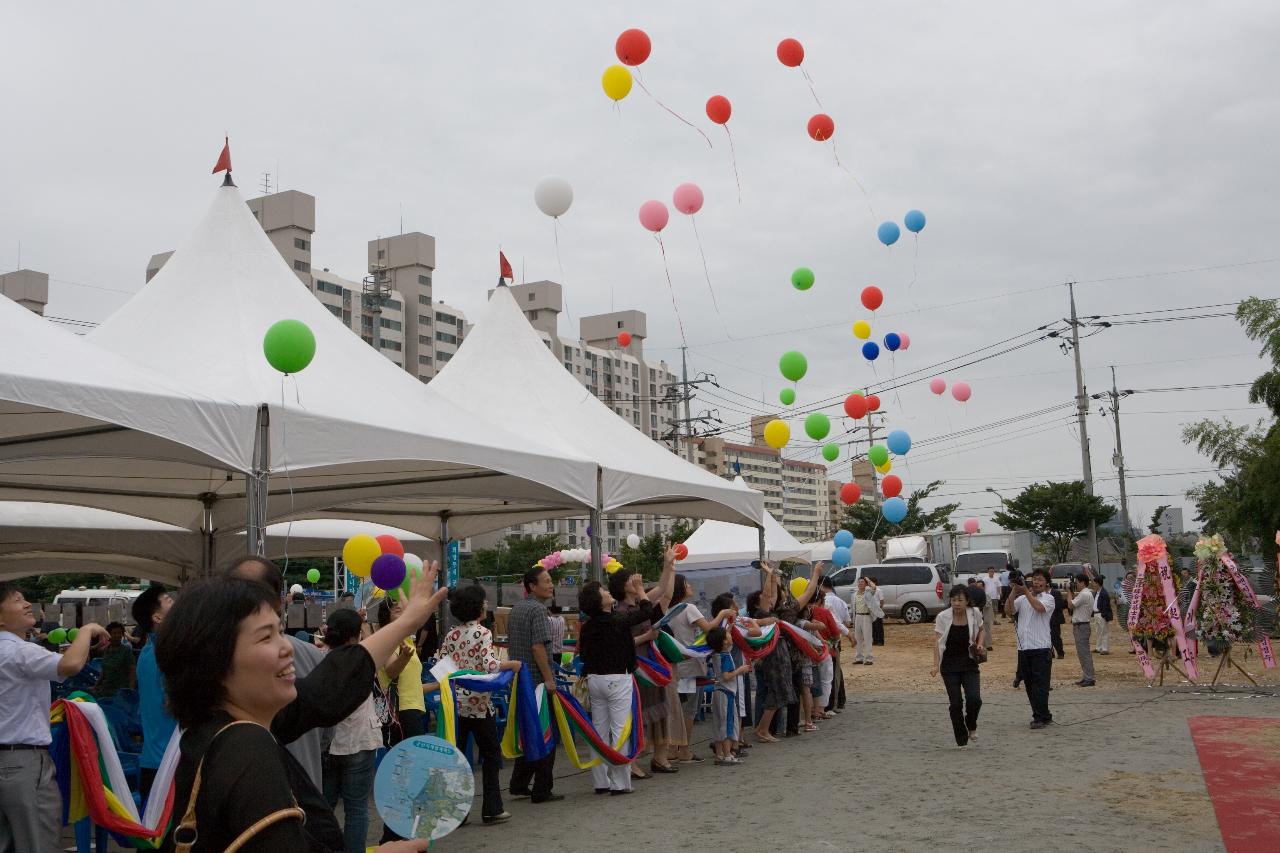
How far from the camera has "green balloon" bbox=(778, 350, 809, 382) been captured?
490 inches

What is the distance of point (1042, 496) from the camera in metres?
44.0

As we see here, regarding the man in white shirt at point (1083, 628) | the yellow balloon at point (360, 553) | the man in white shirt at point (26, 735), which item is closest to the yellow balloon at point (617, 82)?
the yellow balloon at point (360, 553)

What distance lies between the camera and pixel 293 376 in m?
7.68

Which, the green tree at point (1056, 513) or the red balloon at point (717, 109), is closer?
the red balloon at point (717, 109)

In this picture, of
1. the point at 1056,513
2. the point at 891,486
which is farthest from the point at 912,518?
the point at 891,486

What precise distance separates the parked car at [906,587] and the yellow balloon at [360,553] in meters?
→ 21.3

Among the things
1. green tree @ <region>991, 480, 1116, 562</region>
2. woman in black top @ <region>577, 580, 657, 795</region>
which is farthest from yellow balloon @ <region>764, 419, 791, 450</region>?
green tree @ <region>991, 480, 1116, 562</region>

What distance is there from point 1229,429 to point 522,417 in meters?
36.9

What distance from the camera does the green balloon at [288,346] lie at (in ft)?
21.8

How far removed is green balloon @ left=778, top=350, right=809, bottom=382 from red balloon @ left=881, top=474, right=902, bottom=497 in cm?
286

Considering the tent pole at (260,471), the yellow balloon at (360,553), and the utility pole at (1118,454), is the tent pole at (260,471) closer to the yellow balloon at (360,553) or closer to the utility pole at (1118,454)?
the yellow balloon at (360,553)

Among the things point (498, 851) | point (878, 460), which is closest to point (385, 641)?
point (498, 851)

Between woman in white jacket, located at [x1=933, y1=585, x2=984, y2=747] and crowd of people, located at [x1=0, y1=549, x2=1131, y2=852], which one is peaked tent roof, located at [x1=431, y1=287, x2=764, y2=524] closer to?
crowd of people, located at [x1=0, y1=549, x2=1131, y2=852]

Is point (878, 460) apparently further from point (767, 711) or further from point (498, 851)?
point (498, 851)
